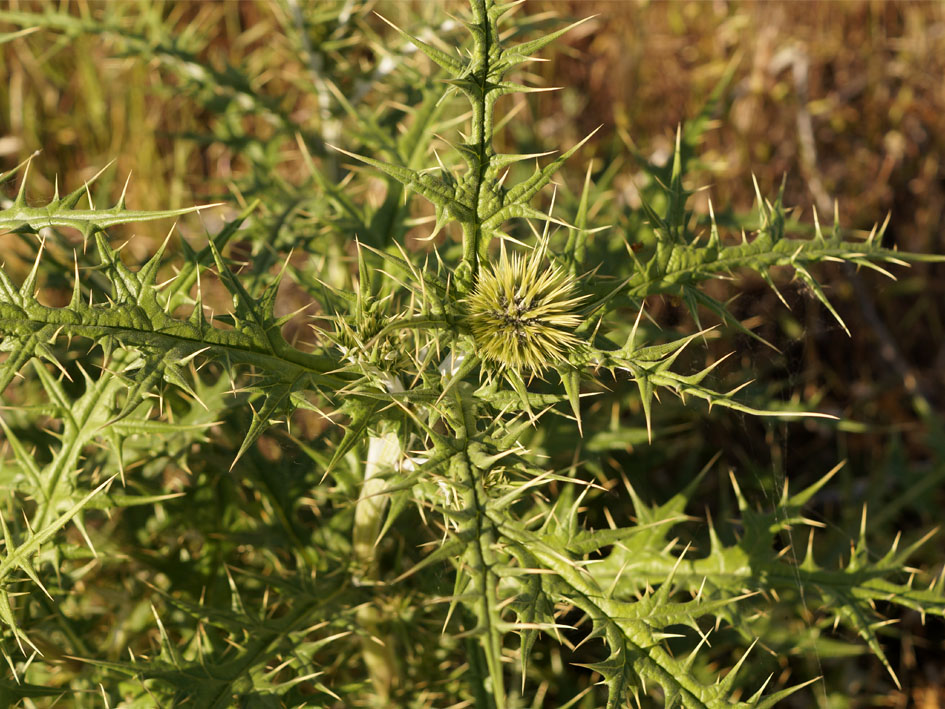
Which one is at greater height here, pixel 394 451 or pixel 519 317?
pixel 519 317

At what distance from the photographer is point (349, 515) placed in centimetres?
197

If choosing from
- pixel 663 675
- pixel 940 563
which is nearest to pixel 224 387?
pixel 663 675

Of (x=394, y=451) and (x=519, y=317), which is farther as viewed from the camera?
(x=394, y=451)

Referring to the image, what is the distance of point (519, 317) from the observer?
1342mm

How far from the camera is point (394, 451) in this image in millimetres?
1601

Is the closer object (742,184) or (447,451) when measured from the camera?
(447,451)

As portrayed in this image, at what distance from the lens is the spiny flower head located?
4.39 ft

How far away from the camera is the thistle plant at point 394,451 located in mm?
1328

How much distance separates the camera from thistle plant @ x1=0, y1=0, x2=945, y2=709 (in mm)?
1328

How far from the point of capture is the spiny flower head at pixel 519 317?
4.39 ft

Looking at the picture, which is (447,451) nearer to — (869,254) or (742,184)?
(869,254)

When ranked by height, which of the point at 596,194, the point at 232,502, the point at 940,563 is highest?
the point at 596,194

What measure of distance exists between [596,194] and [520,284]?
1.39 meters

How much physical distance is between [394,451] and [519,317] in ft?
1.46
